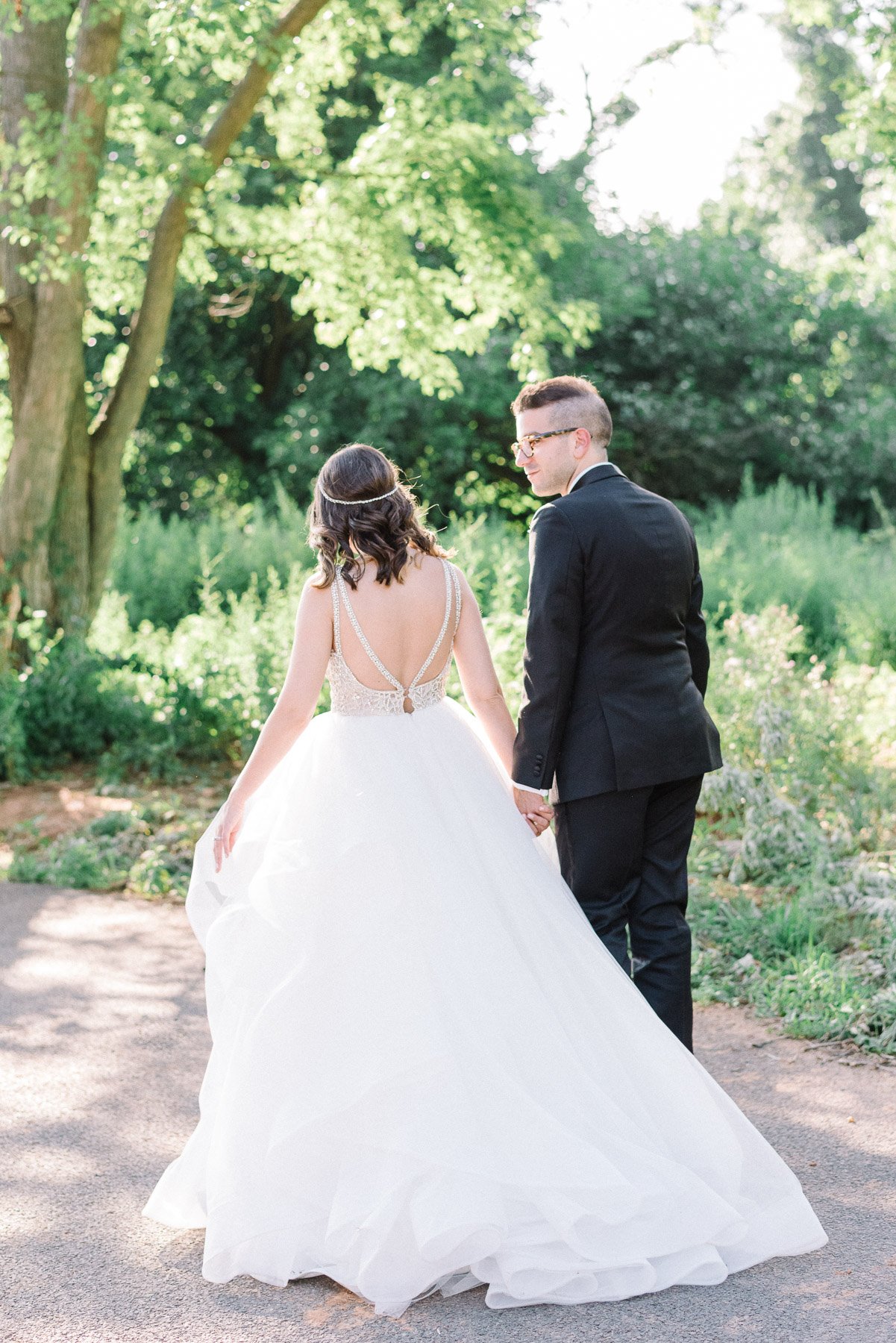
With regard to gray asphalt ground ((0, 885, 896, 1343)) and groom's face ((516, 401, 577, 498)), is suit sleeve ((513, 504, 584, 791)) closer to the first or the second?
groom's face ((516, 401, 577, 498))

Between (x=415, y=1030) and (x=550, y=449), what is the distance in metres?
1.72

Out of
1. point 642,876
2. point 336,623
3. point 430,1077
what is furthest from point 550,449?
point 430,1077

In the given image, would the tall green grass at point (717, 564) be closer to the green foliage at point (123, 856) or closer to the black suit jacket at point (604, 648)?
the green foliage at point (123, 856)

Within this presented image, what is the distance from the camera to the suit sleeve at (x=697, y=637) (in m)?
3.96

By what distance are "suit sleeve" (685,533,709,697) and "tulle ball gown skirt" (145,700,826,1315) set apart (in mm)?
868

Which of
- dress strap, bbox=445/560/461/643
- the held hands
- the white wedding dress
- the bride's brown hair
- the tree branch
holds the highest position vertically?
the tree branch

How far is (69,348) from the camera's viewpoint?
9.19 metres

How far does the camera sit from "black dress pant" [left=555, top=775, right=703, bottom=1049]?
3729 mm

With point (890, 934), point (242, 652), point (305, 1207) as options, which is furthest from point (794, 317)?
point (305, 1207)

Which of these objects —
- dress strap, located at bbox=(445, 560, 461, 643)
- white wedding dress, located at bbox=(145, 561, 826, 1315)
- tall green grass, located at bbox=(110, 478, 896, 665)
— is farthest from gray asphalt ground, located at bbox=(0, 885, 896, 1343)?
tall green grass, located at bbox=(110, 478, 896, 665)

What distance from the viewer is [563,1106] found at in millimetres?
3113

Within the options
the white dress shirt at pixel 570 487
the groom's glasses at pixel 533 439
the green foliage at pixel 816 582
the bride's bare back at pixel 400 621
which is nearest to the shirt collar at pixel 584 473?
the white dress shirt at pixel 570 487

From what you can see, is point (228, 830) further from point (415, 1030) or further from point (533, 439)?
point (533, 439)

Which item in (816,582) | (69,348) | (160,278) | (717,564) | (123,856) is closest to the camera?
(123,856)
